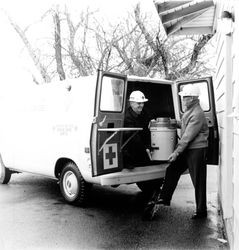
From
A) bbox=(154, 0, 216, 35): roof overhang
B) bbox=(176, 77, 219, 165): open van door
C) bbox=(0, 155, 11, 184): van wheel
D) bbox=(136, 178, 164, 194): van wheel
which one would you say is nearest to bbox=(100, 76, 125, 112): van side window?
bbox=(176, 77, 219, 165): open van door

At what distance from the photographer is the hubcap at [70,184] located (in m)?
6.73

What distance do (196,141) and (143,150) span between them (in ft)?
3.82

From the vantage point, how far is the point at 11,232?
17.5ft

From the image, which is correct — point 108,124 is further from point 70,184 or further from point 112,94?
point 70,184

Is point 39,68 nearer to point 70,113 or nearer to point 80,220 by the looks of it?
point 70,113

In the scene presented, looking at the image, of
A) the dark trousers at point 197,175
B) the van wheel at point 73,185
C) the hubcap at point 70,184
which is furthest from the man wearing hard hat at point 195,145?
the hubcap at point 70,184

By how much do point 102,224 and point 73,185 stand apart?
124cm

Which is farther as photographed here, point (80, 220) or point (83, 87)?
point (83, 87)

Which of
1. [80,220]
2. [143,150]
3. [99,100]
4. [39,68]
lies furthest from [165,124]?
[39,68]

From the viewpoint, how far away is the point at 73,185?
22.2 ft

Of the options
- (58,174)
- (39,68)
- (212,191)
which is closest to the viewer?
(58,174)

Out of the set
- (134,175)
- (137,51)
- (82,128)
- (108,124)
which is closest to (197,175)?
(134,175)

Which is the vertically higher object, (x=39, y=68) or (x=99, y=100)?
(x=39, y=68)

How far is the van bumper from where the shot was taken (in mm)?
5938
